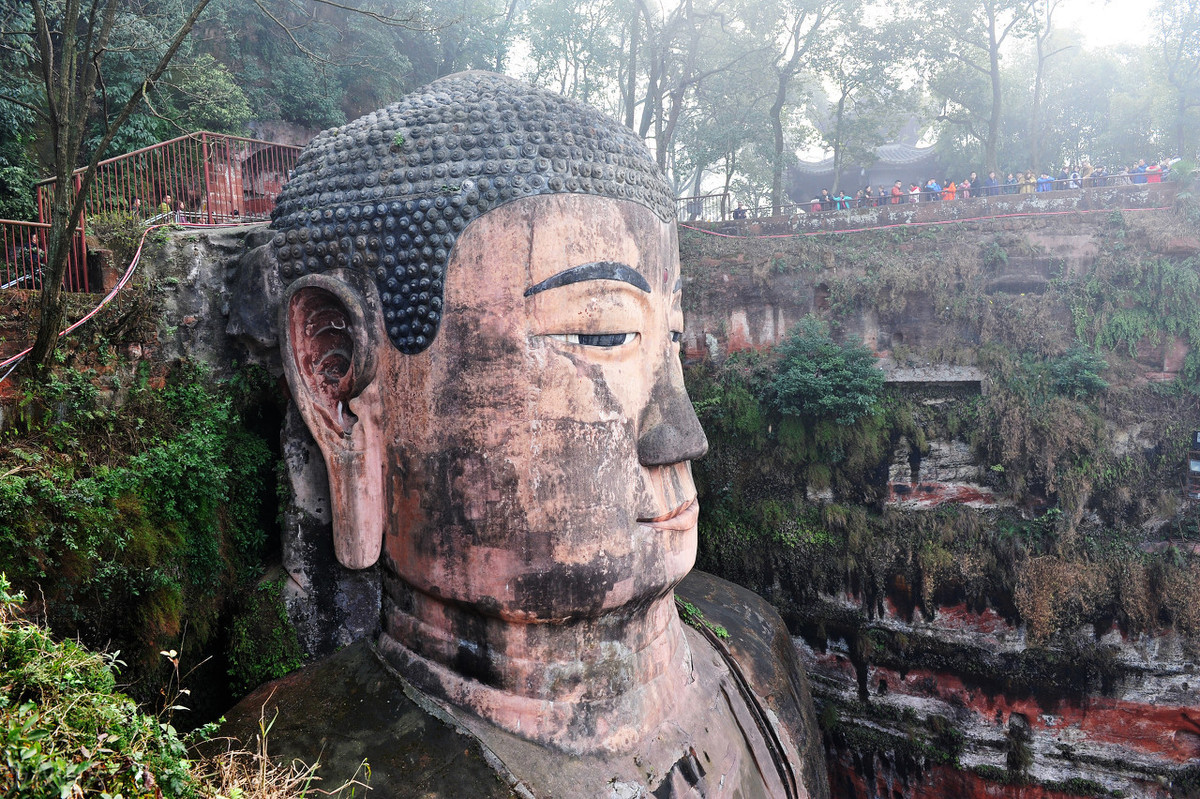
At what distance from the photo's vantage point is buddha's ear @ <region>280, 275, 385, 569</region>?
388 cm

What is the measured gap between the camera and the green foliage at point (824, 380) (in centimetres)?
1118

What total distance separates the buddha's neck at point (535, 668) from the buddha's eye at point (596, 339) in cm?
144

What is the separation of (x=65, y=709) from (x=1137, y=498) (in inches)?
484

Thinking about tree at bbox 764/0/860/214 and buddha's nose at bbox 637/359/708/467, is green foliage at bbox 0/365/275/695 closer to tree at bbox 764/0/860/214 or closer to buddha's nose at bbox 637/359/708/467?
buddha's nose at bbox 637/359/708/467

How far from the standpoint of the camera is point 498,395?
364cm

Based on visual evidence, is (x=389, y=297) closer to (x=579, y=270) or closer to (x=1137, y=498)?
(x=579, y=270)

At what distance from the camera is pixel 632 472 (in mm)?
3846

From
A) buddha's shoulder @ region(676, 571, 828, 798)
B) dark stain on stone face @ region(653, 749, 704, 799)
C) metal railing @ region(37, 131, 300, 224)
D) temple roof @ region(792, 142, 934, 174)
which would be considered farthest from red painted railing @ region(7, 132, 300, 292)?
temple roof @ region(792, 142, 934, 174)

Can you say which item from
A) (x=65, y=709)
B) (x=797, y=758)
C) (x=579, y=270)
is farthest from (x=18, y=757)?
(x=797, y=758)

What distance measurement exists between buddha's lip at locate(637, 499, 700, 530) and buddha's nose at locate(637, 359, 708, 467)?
29 centimetres

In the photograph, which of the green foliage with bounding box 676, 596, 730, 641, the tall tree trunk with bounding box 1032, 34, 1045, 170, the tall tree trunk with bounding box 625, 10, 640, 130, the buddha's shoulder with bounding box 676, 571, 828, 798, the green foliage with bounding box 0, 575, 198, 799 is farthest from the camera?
the tall tree trunk with bounding box 1032, 34, 1045, 170

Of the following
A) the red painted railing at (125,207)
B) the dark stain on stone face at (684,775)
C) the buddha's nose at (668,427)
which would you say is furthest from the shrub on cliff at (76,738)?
the red painted railing at (125,207)

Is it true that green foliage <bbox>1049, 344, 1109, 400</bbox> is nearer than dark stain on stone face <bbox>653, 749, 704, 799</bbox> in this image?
No

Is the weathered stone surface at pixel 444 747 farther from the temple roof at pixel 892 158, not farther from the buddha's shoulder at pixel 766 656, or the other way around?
the temple roof at pixel 892 158
